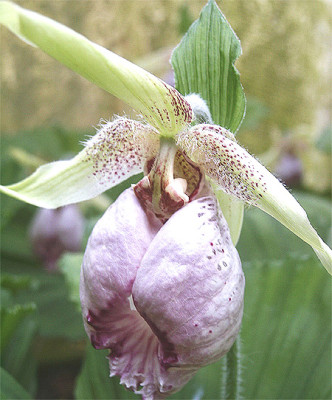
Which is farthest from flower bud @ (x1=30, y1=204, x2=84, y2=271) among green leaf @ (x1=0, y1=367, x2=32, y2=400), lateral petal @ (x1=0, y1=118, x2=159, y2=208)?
lateral petal @ (x1=0, y1=118, x2=159, y2=208)

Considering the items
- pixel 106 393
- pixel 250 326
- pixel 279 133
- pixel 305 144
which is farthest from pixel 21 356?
pixel 279 133

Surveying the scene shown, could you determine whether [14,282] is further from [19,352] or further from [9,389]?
[9,389]

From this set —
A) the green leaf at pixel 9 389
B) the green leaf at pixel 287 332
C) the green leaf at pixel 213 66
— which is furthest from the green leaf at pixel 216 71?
the green leaf at pixel 9 389

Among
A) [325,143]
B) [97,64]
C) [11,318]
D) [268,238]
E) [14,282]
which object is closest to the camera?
[97,64]

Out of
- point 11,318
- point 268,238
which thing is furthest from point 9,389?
point 268,238

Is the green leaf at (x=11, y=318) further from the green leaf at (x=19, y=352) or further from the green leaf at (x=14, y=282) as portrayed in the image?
the green leaf at (x=14, y=282)
